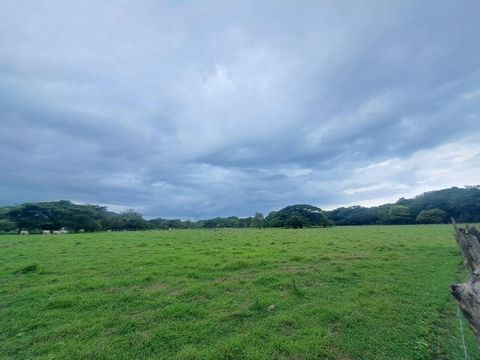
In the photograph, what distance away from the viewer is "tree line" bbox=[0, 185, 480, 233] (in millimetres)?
69000

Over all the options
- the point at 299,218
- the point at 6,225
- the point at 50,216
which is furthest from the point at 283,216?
the point at 6,225

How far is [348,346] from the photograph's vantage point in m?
5.72

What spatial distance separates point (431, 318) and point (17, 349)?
433 inches

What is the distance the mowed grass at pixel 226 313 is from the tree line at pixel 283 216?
234ft

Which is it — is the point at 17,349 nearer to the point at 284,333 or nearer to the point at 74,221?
the point at 284,333

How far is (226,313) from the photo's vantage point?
724cm

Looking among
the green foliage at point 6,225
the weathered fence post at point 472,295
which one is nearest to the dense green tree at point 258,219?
the green foliage at point 6,225

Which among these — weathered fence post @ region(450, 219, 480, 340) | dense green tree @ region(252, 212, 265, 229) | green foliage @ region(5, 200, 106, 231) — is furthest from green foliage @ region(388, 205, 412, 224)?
green foliage @ region(5, 200, 106, 231)

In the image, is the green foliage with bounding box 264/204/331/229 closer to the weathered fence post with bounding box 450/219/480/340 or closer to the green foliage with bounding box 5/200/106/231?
the green foliage with bounding box 5/200/106/231

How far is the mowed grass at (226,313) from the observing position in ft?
18.2

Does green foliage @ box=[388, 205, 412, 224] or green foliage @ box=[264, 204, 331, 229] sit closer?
green foliage @ box=[264, 204, 331, 229]

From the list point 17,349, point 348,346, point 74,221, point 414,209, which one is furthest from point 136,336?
point 414,209

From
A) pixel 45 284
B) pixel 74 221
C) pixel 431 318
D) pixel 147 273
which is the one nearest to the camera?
pixel 431 318

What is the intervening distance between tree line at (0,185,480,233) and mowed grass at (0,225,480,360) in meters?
71.3
